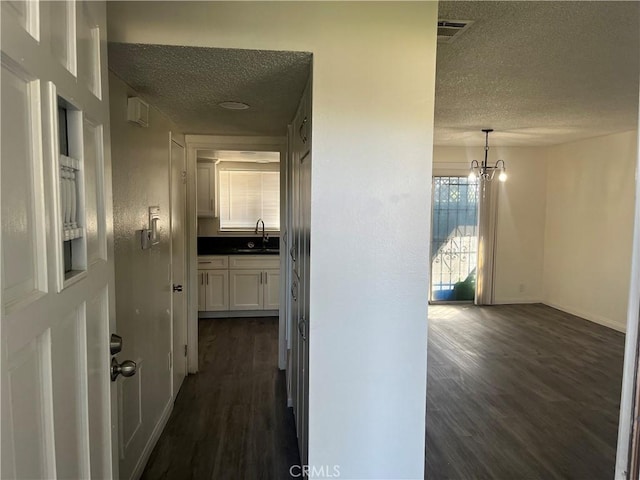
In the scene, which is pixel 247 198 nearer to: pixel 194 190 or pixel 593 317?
pixel 194 190

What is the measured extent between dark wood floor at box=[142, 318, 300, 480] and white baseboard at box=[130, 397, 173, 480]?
35mm

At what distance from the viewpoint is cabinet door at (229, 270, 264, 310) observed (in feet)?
17.4

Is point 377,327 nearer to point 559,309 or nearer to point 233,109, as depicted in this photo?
point 233,109

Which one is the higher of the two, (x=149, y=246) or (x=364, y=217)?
(x=364, y=217)

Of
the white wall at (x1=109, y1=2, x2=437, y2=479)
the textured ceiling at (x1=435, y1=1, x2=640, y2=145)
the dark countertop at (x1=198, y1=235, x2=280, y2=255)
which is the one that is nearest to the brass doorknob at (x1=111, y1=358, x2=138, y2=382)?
the white wall at (x1=109, y1=2, x2=437, y2=479)

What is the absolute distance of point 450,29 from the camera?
1.86 m

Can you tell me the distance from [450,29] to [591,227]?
171 inches

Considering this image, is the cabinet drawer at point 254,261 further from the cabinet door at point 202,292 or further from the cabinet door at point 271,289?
the cabinet door at point 202,292

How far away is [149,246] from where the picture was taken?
7.48ft

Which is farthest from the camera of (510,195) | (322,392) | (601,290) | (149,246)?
(510,195)

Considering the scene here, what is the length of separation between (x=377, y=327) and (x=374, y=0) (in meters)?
1.23

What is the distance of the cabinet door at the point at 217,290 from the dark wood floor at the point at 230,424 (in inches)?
42.4

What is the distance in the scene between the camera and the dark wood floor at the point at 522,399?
93.6 inches

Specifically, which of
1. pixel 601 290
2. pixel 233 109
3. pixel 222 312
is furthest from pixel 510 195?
pixel 233 109
